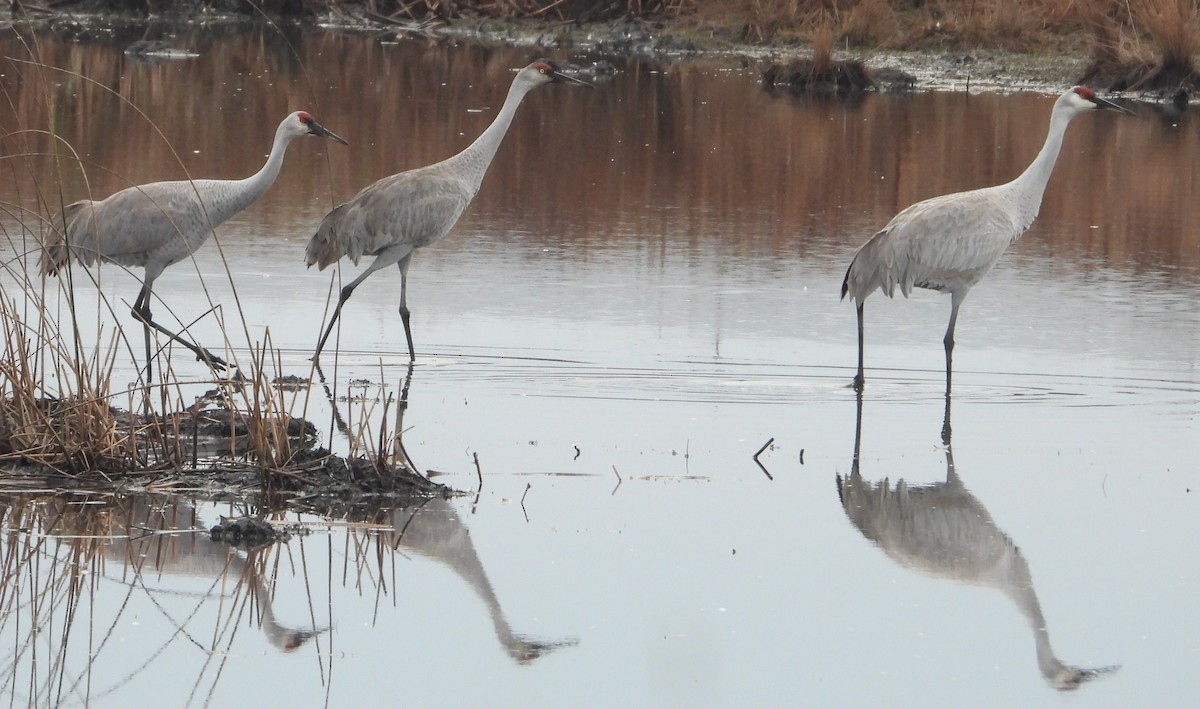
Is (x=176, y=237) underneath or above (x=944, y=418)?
above

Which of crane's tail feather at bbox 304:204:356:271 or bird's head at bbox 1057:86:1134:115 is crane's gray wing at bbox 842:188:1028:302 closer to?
bird's head at bbox 1057:86:1134:115

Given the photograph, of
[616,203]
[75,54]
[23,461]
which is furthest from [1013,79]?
[23,461]

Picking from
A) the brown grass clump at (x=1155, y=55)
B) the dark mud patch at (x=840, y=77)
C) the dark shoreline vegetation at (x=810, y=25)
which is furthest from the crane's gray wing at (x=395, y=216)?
the dark mud patch at (x=840, y=77)

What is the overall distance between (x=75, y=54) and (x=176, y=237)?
621 inches

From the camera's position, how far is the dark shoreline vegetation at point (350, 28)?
5.44 meters

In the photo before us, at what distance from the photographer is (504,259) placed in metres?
10.5

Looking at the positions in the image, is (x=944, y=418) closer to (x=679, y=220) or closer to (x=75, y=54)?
(x=679, y=220)

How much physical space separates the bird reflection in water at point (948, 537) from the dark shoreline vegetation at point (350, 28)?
1.30 meters

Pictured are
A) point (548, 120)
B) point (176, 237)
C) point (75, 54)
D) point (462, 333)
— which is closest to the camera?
point (176, 237)

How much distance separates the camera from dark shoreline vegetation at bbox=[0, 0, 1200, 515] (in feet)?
17.8

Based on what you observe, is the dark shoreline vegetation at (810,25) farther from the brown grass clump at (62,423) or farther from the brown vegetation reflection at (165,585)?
the brown vegetation reflection at (165,585)

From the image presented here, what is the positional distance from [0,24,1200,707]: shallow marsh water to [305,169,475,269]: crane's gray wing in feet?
1.27

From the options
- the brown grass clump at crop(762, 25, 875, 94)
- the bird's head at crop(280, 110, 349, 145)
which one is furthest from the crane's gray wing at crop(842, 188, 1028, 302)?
the brown grass clump at crop(762, 25, 875, 94)

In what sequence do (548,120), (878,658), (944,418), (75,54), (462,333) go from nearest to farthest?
1. (878,658)
2. (944,418)
3. (462,333)
4. (548,120)
5. (75,54)
